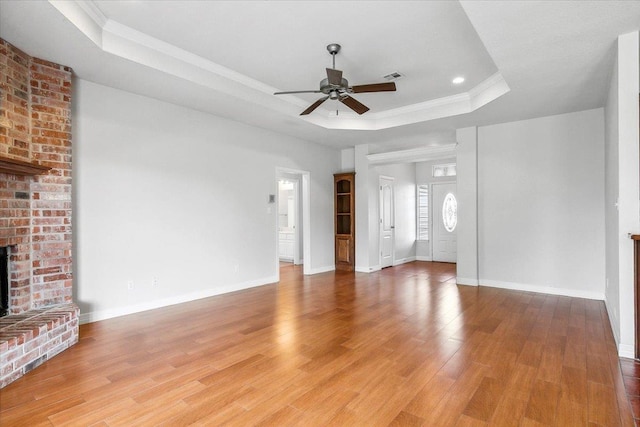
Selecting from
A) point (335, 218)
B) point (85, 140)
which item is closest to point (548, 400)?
point (85, 140)

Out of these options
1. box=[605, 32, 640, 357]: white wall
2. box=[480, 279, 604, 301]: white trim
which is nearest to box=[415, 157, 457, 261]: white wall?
box=[480, 279, 604, 301]: white trim

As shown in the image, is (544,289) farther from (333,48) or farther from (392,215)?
→ (333,48)

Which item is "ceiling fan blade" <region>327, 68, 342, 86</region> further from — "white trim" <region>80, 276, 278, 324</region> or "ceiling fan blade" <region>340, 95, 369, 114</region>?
"white trim" <region>80, 276, 278, 324</region>

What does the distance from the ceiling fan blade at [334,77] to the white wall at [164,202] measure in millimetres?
2508

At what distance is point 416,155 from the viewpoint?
6543 mm

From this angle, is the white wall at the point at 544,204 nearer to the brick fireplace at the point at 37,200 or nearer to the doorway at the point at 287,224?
the doorway at the point at 287,224

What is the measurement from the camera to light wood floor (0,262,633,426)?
214 cm

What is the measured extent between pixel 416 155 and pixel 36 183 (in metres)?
5.70

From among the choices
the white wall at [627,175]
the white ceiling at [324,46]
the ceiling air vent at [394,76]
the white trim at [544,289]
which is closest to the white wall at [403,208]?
the white trim at [544,289]

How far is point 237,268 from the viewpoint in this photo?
18.6ft

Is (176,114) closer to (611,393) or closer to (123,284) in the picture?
(123,284)

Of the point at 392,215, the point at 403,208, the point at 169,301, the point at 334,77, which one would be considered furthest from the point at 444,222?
the point at 169,301

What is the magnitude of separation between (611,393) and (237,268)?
474cm

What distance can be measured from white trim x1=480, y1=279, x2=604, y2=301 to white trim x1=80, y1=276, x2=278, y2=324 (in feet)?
12.6
